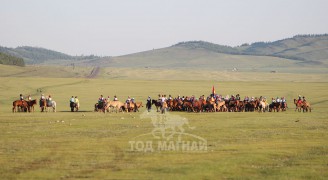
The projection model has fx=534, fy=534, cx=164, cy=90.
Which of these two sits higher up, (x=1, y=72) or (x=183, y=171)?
(x=1, y=72)

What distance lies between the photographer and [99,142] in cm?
2162

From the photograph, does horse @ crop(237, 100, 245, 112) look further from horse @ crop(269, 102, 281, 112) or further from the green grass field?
the green grass field

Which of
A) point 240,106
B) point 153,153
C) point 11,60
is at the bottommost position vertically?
point 153,153

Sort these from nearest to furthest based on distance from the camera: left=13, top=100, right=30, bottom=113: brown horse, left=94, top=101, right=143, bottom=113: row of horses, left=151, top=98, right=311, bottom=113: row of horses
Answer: left=13, top=100, right=30, bottom=113: brown horse
left=94, top=101, right=143, bottom=113: row of horses
left=151, top=98, right=311, bottom=113: row of horses

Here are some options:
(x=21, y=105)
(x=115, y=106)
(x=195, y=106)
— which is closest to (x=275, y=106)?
(x=195, y=106)

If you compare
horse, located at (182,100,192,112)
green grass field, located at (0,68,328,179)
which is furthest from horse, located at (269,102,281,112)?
green grass field, located at (0,68,328,179)

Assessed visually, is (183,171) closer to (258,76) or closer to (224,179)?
(224,179)

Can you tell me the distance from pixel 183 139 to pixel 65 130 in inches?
254

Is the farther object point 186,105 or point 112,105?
point 186,105

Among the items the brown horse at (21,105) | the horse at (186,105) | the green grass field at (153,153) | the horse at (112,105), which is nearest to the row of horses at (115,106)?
the horse at (112,105)

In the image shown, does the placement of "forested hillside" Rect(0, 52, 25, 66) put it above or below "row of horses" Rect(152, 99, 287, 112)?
above

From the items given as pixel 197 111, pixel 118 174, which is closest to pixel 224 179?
pixel 118 174

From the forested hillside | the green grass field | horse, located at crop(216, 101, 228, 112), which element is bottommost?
the green grass field

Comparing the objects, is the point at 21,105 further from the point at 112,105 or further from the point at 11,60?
the point at 11,60
